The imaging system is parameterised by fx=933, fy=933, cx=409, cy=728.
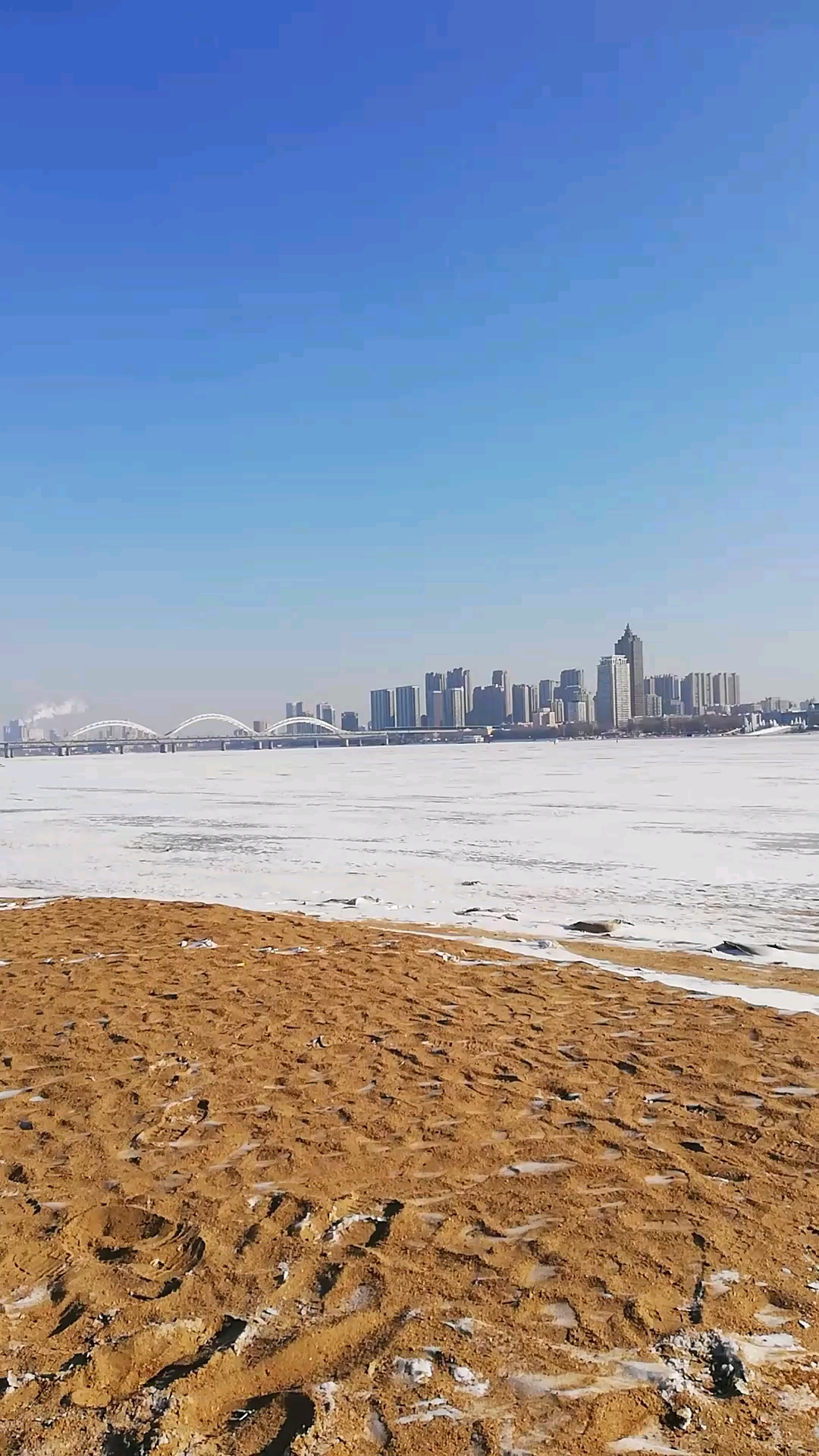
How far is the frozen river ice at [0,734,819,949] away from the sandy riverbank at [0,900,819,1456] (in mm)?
4147

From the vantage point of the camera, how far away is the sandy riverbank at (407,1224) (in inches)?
115

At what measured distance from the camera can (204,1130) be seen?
16.6ft

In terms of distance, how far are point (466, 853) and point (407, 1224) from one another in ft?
41.1

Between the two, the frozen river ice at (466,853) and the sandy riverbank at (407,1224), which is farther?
the frozen river ice at (466,853)

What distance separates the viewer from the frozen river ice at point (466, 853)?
11648mm

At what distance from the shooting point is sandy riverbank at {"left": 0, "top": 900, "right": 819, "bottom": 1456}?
293 cm

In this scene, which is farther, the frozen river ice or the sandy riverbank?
the frozen river ice

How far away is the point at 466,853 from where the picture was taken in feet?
54.2

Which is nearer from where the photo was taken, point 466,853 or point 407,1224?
point 407,1224

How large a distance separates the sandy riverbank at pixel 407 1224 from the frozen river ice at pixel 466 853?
4.15 meters

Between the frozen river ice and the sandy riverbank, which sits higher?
the sandy riverbank

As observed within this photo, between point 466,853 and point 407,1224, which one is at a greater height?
point 407,1224

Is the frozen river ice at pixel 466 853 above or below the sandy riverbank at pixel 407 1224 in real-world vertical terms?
below

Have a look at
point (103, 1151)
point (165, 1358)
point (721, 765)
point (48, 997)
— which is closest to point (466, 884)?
point (48, 997)
